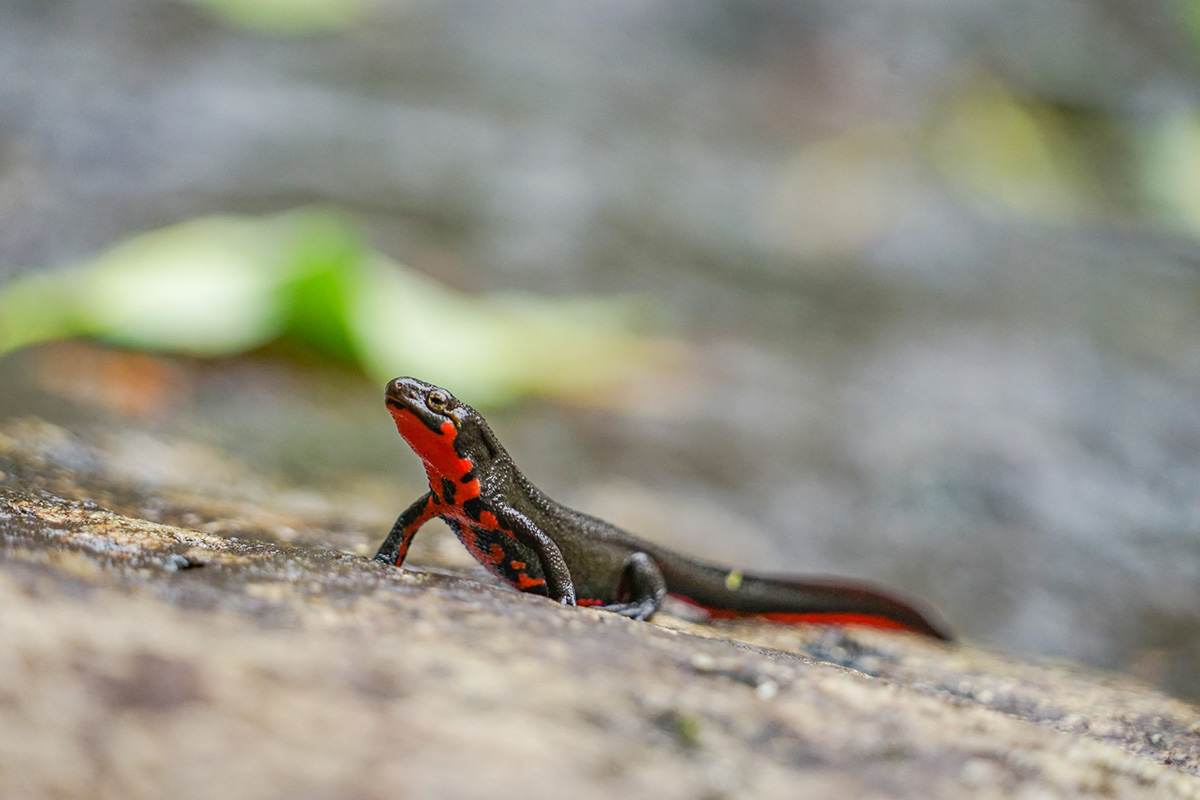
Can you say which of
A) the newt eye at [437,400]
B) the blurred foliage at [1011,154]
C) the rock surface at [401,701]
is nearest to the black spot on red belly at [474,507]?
the newt eye at [437,400]

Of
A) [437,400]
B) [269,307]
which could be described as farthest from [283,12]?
[437,400]

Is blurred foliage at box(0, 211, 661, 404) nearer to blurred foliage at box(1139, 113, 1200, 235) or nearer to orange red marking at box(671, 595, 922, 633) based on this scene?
orange red marking at box(671, 595, 922, 633)

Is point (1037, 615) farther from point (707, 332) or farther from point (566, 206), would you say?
point (566, 206)

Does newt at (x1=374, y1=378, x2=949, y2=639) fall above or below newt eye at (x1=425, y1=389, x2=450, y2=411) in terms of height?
below

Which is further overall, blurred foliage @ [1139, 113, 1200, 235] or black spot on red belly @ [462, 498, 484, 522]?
blurred foliage @ [1139, 113, 1200, 235]

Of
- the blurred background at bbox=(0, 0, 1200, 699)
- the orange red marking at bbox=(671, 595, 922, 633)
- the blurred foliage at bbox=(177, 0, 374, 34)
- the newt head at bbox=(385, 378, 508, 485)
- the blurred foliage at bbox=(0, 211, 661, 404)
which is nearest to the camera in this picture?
the newt head at bbox=(385, 378, 508, 485)

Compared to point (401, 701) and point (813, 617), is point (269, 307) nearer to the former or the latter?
point (813, 617)

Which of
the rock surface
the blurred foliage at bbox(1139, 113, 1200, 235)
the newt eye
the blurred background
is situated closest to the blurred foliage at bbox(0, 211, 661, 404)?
the blurred background
